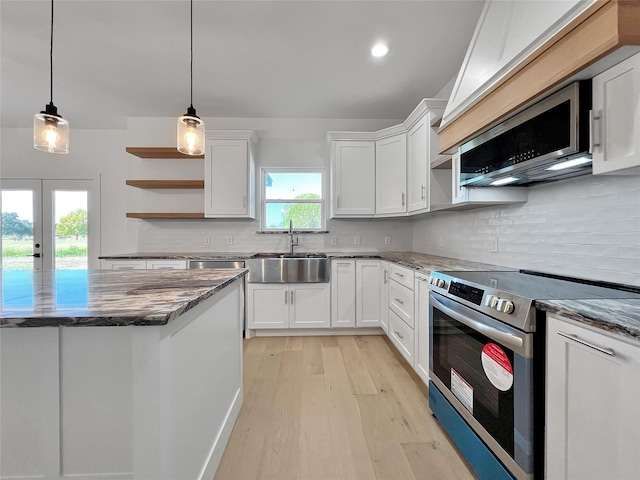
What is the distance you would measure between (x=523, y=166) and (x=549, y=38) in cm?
52

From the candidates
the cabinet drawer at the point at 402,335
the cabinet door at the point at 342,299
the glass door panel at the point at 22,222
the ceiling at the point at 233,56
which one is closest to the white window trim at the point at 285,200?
the ceiling at the point at 233,56

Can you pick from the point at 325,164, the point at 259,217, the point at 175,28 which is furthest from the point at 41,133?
the point at 325,164

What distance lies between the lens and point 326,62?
2.65 meters

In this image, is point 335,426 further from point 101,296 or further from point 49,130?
point 49,130

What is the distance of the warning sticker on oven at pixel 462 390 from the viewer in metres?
1.41

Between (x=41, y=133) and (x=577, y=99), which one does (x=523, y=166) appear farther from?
(x=41, y=133)

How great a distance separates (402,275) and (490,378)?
132 cm

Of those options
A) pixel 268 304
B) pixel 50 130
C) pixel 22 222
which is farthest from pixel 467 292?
pixel 22 222

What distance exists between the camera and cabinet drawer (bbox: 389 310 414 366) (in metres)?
2.31

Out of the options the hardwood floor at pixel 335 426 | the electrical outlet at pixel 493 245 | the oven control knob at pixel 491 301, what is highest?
the electrical outlet at pixel 493 245

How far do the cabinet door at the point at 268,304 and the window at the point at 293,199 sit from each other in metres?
0.98

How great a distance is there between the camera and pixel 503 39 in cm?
146

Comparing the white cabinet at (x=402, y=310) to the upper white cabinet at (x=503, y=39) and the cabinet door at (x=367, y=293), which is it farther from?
the upper white cabinet at (x=503, y=39)

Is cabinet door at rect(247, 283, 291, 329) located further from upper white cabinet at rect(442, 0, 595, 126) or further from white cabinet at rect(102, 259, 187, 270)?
upper white cabinet at rect(442, 0, 595, 126)
